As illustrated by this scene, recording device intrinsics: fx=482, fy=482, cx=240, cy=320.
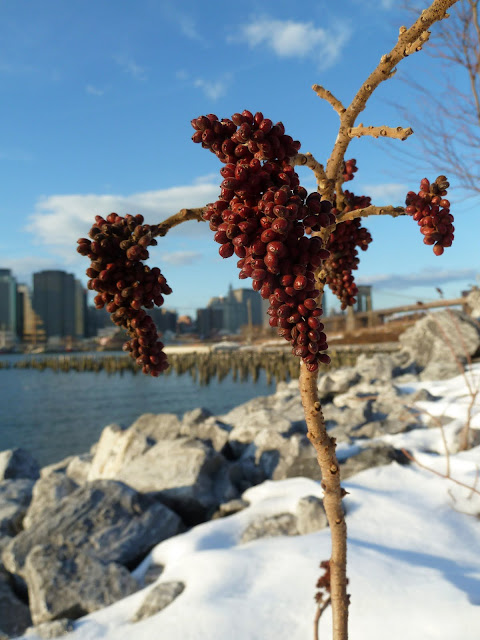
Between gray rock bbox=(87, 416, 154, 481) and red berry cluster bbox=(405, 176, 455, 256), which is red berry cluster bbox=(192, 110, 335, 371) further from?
gray rock bbox=(87, 416, 154, 481)

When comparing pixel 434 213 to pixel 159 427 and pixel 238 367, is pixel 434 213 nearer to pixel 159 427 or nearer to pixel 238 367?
pixel 159 427

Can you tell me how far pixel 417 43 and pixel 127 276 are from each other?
975mm

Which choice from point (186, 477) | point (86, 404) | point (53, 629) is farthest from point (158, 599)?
point (86, 404)

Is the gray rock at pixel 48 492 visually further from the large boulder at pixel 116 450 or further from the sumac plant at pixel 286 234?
the sumac plant at pixel 286 234

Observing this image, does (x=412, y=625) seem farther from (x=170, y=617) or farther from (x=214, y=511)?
(x=214, y=511)

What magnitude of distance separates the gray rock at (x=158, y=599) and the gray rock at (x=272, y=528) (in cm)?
89

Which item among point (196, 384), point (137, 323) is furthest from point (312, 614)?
point (196, 384)

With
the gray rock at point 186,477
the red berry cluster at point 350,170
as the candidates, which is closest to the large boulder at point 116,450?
the gray rock at point 186,477

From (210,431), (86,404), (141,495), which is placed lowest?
(86,404)

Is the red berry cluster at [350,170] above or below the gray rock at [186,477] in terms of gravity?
above

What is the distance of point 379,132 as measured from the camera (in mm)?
1240

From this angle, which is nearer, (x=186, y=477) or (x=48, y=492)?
(x=186, y=477)

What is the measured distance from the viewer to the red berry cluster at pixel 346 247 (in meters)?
1.73

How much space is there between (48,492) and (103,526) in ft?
5.63
